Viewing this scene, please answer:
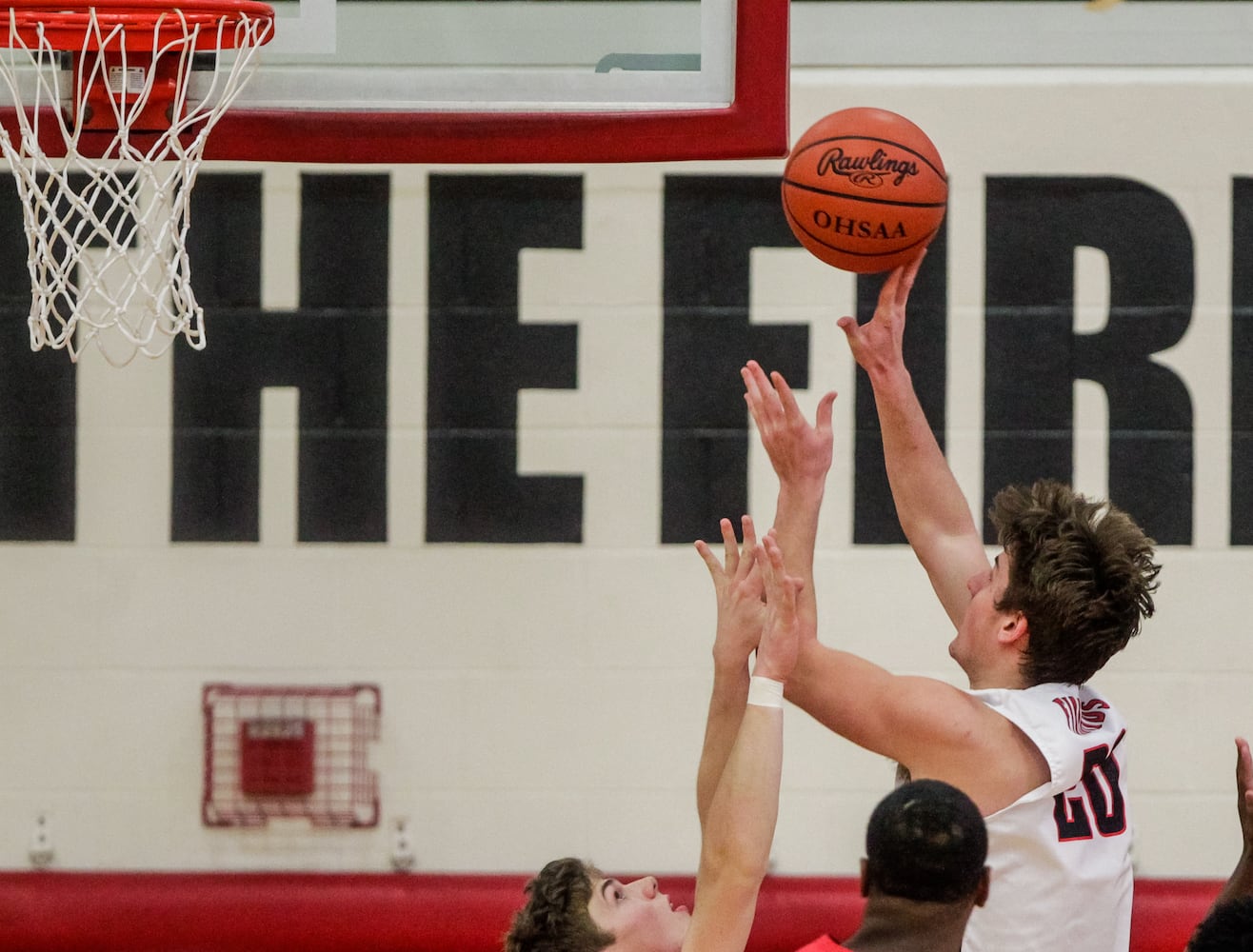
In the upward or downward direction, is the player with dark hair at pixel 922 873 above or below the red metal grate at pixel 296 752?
above

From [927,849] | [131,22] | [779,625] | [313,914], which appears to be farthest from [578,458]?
[927,849]

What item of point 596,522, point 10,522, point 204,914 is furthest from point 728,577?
point 10,522

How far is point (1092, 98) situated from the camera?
14.6ft

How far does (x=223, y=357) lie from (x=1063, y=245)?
2.59 m

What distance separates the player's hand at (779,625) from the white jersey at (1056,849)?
0.37 meters

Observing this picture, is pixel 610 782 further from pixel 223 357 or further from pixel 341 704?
pixel 223 357

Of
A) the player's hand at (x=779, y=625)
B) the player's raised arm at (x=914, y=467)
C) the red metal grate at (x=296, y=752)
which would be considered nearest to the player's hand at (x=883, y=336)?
the player's raised arm at (x=914, y=467)

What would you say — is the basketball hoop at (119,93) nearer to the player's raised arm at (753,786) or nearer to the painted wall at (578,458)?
the painted wall at (578,458)

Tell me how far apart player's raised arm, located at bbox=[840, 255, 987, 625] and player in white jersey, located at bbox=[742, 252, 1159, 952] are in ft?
1.33

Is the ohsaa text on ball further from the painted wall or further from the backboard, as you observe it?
the painted wall

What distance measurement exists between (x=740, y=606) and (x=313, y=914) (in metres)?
2.44

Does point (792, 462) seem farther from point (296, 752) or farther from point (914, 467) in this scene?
point (296, 752)

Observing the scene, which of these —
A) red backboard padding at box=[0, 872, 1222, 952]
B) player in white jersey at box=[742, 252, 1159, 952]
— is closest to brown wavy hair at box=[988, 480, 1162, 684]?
player in white jersey at box=[742, 252, 1159, 952]

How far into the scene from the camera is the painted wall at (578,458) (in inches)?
175
